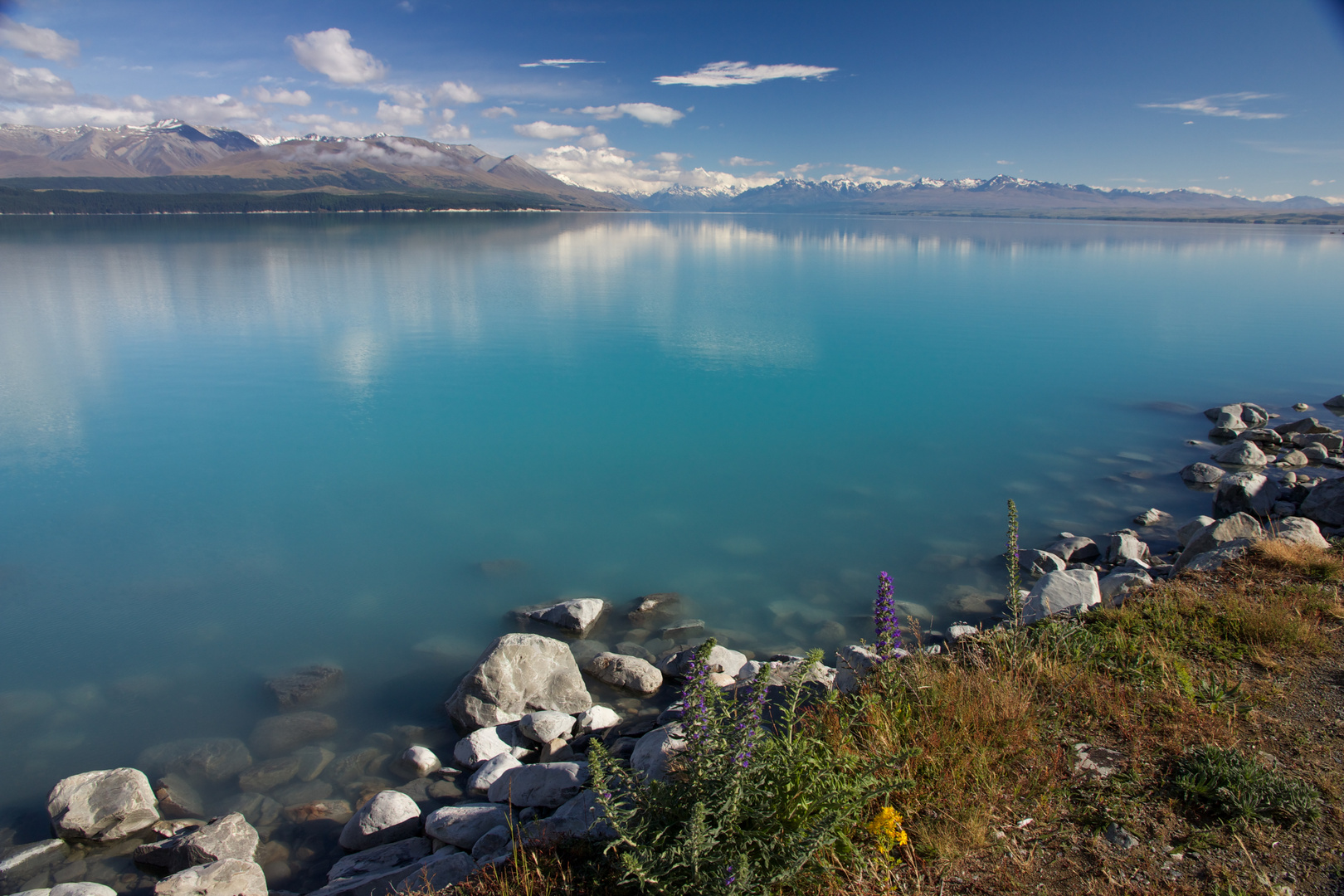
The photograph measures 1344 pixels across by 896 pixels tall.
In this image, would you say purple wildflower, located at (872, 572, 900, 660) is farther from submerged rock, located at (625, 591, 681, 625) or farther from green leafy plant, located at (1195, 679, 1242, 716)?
submerged rock, located at (625, 591, 681, 625)

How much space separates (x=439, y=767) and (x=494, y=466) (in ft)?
32.6

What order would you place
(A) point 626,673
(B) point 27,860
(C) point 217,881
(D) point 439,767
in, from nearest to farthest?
(C) point 217,881 < (B) point 27,860 < (D) point 439,767 < (A) point 626,673

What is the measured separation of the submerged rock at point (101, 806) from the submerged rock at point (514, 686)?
10.2 ft

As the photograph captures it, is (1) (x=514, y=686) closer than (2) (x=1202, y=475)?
Yes

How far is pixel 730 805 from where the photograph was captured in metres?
3.82

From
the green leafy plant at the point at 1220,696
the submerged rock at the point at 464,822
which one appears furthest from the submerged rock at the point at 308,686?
the green leafy plant at the point at 1220,696

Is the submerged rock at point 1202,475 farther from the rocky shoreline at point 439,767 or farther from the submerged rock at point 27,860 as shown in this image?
the submerged rock at point 27,860

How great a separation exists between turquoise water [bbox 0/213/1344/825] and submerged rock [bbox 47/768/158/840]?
989 millimetres

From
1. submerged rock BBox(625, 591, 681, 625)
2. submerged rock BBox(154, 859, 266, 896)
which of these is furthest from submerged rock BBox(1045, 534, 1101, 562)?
submerged rock BBox(154, 859, 266, 896)

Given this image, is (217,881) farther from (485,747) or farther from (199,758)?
(199,758)

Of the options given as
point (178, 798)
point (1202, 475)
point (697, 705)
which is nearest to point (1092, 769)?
point (697, 705)

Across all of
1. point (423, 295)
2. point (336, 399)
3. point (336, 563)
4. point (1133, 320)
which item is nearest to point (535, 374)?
point (336, 399)

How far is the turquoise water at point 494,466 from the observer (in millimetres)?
10211

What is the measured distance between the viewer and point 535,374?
985 inches
